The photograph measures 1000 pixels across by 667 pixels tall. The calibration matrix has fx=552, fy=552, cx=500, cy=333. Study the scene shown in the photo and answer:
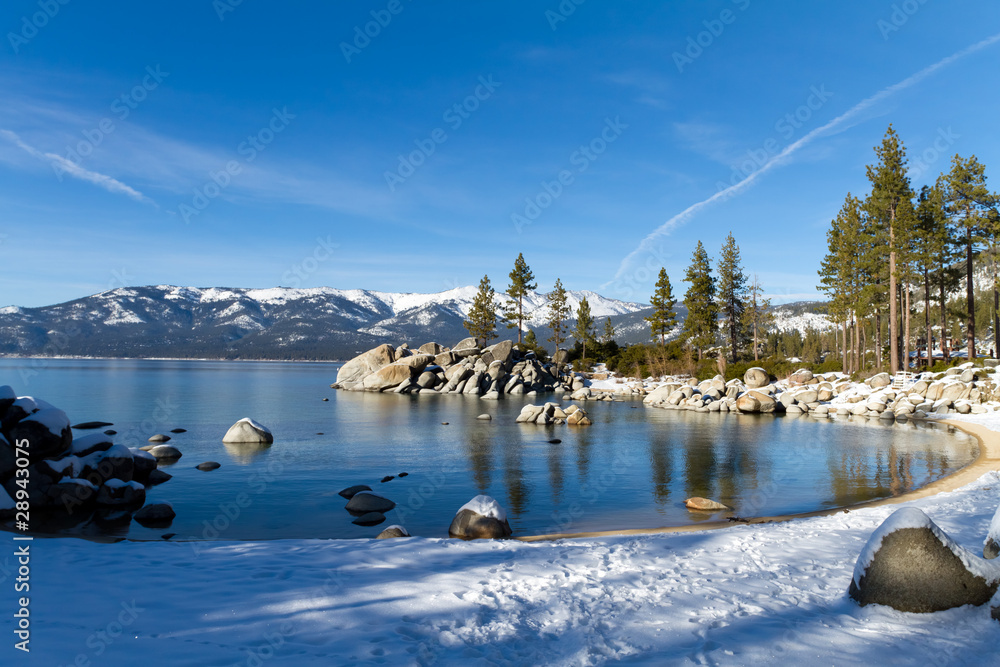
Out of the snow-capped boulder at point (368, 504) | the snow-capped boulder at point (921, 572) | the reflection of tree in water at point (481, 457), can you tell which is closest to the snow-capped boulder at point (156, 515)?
the snow-capped boulder at point (368, 504)

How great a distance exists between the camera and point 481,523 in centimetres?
1048

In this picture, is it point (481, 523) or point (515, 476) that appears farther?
point (515, 476)

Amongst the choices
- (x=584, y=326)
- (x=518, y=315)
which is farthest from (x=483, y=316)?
(x=584, y=326)

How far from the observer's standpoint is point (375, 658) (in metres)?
4.96

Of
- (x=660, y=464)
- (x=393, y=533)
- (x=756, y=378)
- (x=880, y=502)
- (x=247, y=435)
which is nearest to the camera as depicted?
(x=393, y=533)

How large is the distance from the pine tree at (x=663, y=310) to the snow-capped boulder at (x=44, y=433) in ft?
216

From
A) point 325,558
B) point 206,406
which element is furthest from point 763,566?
point 206,406

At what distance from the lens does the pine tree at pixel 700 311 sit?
221ft

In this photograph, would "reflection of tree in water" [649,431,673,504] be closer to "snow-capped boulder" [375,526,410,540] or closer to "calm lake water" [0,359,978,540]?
"calm lake water" [0,359,978,540]

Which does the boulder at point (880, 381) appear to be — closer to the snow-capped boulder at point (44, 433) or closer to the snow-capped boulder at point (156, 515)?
the snow-capped boulder at point (156, 515)

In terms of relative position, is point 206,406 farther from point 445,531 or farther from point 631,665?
point 631,665

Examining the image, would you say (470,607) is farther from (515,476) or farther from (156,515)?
(515,476)

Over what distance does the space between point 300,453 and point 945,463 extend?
23348mm

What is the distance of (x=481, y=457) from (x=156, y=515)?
1127 centimetres
